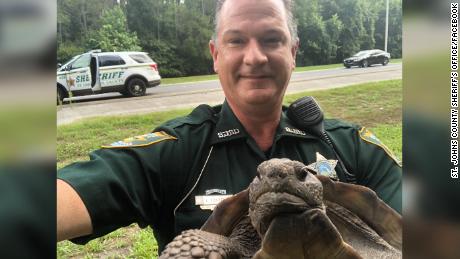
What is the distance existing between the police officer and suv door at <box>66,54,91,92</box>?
0.17 metres

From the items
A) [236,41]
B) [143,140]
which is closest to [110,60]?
[143,140]

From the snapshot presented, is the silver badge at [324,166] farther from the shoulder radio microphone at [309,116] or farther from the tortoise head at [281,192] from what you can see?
the tortoise head at [281,192]

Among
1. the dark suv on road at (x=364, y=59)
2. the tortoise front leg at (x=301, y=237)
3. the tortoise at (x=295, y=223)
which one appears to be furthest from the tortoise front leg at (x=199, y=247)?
the dark suv on road at (x=364, y=59)

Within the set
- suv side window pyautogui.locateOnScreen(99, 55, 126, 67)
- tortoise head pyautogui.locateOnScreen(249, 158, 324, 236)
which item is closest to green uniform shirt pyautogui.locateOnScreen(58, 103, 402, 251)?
suv side window pyautogui.locateOnScreen(99, 55, 126, 67)

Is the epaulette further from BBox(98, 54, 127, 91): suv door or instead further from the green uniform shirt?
BBox(98, 54, 127, 91): suv door

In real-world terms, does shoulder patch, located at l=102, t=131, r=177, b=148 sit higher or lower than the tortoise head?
higher

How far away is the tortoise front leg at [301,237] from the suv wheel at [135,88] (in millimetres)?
561

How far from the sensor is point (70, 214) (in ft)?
3.00

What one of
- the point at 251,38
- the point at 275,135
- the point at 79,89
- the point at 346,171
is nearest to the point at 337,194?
the point at 346,171

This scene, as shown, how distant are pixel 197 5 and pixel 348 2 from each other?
0.43 metres

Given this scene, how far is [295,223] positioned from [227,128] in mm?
477

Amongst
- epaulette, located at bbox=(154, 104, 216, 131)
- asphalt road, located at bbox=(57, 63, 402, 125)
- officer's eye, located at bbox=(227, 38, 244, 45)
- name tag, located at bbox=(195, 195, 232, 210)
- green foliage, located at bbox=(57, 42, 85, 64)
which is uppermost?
officer's eye, located at bbox=(227, 38, 244, 45)

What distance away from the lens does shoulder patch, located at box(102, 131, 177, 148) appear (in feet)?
3.54

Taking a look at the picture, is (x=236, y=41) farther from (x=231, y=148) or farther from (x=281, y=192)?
(x=281, y=192)
